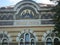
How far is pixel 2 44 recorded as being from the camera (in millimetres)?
17953

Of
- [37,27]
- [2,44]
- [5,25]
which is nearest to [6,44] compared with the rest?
[2,44]

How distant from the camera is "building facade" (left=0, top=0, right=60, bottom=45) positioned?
58.6ft

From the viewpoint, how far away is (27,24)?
1808 cm

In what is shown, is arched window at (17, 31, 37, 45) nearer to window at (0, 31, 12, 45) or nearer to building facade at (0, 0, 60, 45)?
building facade at (0, 0, 60, 45)

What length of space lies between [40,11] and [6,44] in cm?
371

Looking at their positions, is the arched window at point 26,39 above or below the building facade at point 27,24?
below

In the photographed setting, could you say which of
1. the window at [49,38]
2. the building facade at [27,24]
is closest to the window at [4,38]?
the building facade at [27,24]

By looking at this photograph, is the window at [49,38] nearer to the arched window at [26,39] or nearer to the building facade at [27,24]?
the building facade at [27,24]

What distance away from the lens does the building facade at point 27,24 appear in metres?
17.9

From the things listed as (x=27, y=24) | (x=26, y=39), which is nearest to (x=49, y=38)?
(x=26, y=39)

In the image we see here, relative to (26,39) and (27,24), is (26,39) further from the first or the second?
(27,24)

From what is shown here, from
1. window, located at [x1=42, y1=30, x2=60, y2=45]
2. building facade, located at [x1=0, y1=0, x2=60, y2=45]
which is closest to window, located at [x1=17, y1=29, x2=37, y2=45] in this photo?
building facade, located at [x1=0, y1=0, x2=60, y2=45]

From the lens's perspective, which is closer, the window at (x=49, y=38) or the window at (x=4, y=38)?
the window at (x=49, y=38)

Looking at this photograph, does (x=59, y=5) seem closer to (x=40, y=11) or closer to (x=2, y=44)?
(x=40, y=11)
